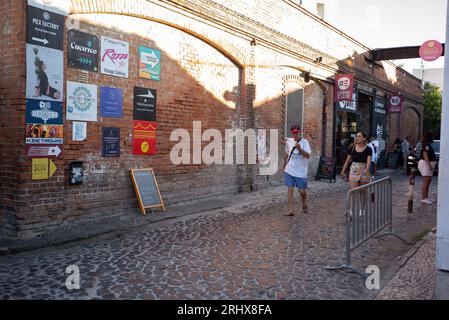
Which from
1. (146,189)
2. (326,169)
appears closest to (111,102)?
(146,189)

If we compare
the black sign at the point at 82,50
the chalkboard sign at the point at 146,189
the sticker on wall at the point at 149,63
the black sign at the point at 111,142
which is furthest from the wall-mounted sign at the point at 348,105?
the black sign at the point at 82,50

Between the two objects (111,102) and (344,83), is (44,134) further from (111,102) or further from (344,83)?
(344,83)

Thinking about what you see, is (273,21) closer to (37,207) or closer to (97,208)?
(97,208)

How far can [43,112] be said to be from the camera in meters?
6.26

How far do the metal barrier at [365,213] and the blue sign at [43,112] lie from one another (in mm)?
4721

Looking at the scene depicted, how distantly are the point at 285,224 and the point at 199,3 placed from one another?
213 inches

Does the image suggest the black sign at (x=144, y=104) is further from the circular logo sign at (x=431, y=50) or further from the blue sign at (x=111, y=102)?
the circular logo sign at (x=431, y=50)

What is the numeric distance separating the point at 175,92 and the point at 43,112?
3.24m

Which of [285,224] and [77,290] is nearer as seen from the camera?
[77,290]

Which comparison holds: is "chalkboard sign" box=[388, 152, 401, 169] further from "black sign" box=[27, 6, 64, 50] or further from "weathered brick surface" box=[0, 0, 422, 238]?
"black sign" box=[27, 6, 64, 50]

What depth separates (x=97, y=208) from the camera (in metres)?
7.29
